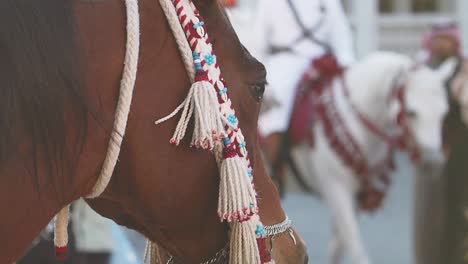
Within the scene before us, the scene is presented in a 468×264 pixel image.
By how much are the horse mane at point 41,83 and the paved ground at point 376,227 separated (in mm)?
4991

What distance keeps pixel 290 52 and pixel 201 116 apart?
5.47 metres

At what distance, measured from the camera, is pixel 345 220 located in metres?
6.81

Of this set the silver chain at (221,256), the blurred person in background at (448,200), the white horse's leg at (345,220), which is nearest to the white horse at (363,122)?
the white horse's leg at (345,220)

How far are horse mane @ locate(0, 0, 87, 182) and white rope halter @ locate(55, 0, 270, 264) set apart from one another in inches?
3.1

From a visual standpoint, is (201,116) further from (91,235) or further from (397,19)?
(397,19)

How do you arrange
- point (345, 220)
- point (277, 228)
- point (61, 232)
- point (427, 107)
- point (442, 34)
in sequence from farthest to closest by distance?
1. point (442, 34)
2. point (345, 220)
3. point (427, 107)
4. point (277, 228)
5. point (61, 232)

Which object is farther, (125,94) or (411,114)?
(411,114)

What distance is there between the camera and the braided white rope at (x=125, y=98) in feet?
5.73

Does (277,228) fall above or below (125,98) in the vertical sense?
below

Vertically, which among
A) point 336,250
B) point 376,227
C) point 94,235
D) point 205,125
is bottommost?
point 376,227

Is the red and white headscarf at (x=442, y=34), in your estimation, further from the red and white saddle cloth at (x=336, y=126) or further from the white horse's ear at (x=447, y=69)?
the red and white saddle cloth at (x=336, y=126)

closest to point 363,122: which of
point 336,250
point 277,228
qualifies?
point 336,250

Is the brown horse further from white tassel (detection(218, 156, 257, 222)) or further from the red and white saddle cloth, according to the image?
the red and white saddle cloth

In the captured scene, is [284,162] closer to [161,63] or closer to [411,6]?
[161,63]
